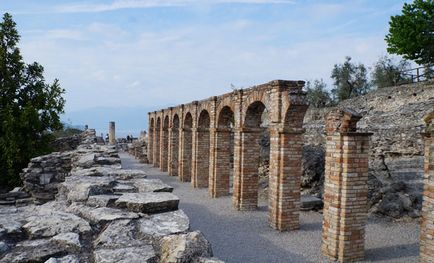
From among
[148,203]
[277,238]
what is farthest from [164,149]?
[148,203]

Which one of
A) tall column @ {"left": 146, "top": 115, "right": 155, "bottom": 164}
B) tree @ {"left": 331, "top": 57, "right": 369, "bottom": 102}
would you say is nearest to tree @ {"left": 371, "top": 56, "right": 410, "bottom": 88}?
tree @ {"left": 331, "top": 57, "right": 369, "bottom": 102}

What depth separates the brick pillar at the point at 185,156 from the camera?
683 inches

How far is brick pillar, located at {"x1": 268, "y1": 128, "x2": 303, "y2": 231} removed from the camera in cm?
885

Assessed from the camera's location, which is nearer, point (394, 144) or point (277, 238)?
point (277, 238)

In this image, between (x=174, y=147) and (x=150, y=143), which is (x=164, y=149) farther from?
(x=150, y=143)

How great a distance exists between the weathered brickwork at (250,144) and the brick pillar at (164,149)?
4.32 metres

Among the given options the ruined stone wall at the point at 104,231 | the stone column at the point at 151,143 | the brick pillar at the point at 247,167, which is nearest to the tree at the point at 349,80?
the stone column at the point at 151,143

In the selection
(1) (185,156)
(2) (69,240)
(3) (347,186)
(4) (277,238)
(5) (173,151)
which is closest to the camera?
(2) (69,240)

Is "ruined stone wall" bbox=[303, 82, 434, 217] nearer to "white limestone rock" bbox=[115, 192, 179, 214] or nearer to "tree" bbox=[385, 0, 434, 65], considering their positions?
"tree" bbox=[385, 0, 434, 65]

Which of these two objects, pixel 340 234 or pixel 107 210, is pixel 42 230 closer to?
pixel 107 210

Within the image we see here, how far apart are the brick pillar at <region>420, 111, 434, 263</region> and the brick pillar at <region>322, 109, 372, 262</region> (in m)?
1.40

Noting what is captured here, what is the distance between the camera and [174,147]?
19812mm

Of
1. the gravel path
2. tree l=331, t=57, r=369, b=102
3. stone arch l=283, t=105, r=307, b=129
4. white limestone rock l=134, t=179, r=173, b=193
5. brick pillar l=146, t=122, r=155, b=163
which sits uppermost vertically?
tree l=331, t=57, r=369, b=102

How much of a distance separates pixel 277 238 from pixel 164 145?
1453 cm
